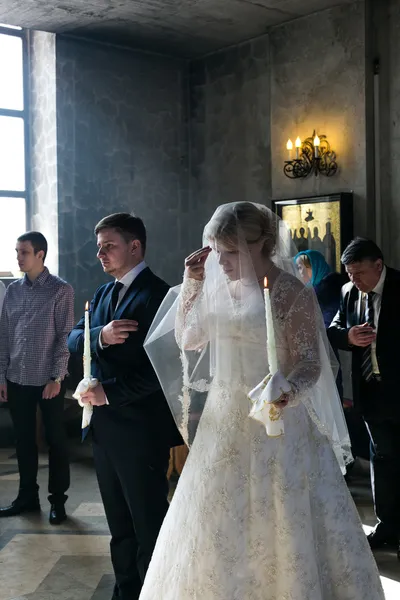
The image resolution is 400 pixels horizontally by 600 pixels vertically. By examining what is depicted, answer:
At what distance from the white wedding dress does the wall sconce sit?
3862 millimetres

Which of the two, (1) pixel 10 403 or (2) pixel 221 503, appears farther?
(1) pixel 10 403

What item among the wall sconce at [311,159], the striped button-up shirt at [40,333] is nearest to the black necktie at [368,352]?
the striped button-up shirt at [40,333]

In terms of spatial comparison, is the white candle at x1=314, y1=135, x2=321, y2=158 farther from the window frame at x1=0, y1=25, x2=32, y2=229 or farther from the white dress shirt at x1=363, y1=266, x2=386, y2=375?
the window frame at x1=0, y1=25, x2=32, y2=229

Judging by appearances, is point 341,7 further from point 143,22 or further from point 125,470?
point 125,470

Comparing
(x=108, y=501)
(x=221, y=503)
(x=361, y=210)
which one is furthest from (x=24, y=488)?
Answer: (x=361, y=210)

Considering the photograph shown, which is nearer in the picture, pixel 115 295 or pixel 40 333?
pixel 115 295

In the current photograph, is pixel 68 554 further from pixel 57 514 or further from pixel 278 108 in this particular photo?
pixel 278 108

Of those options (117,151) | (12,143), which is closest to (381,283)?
(117,151)

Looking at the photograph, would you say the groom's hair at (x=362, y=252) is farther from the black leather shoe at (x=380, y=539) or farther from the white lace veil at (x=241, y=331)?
the black leather shoe at (x=380, y=539)

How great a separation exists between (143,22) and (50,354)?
3.31 m

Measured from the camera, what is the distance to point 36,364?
4762mm

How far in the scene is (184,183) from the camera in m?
7.76

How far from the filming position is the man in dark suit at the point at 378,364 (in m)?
3.85

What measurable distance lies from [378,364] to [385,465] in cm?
55
